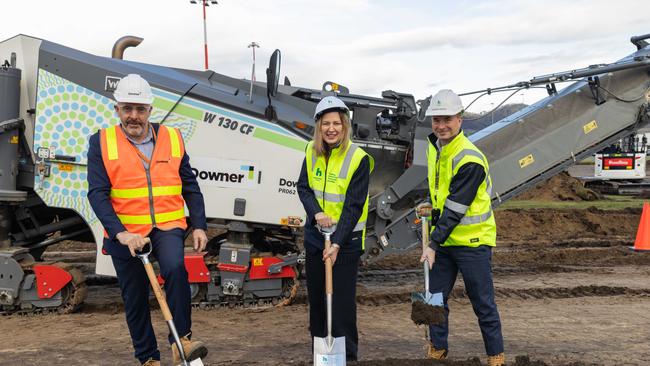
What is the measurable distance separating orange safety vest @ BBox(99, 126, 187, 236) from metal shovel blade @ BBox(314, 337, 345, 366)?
1.21 m

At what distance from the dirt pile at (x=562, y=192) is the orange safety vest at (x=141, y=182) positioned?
14.2 metres

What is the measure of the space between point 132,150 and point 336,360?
1.86 metres

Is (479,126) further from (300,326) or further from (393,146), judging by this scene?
(300,326)

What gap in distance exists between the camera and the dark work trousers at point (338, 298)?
4.25 metres

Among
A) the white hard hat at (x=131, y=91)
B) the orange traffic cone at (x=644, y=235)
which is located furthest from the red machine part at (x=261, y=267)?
the orange traffic cone at (x=644, y=235)

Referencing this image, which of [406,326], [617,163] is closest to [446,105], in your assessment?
[406,326]

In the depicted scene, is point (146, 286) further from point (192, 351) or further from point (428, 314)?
point (428, 314)

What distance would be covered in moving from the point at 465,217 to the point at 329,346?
1.29m

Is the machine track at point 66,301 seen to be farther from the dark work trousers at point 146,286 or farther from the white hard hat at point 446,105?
the white hard hat at point 446,105

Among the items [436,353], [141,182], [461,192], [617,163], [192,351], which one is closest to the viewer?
[192,351]

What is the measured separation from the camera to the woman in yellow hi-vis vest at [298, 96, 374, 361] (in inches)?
163

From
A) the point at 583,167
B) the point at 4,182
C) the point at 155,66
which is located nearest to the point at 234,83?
the point at 155,66

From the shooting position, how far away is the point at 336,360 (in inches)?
154

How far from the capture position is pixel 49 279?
6.19 meters
